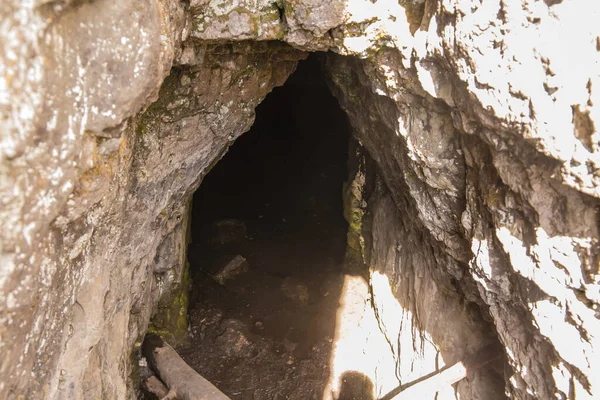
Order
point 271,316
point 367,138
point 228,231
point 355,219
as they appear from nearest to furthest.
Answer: point 367,138, point 271,316, point 355,219, point 228,231

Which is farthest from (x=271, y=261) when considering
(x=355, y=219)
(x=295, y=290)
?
(x=355, y=219)

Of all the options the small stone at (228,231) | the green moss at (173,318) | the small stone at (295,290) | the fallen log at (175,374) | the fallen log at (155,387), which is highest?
the small stone at (228,231)

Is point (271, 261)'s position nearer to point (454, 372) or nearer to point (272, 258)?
point (272, 258)

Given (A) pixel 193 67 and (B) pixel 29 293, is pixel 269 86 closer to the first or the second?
(A) pixel 193 67

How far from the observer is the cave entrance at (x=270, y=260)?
4.73m

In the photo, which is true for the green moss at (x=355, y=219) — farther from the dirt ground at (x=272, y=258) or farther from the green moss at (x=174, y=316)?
the green moss at (x=174, y=316)

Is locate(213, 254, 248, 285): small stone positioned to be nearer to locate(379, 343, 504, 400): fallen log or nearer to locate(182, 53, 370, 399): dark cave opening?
locate(182, 53, 370, 399): dark cave opening

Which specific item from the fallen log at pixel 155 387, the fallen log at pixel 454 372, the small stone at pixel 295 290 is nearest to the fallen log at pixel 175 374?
the fallen log at pixel 155 387

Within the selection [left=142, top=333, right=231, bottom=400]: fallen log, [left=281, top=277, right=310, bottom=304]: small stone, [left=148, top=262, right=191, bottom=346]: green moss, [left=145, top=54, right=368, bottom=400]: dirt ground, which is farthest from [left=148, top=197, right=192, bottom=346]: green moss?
[left=281, top=277, right=310, bottom=304]: small stone

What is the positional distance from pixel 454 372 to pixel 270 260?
3.27m

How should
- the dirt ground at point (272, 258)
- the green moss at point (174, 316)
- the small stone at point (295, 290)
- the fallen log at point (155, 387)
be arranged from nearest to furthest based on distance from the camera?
1. the fallen log at point (155, 387)
2. the green moss at point (174, 316)
3. the dirt ground at point (272, 258)
4. the small stone at point (295, 290)

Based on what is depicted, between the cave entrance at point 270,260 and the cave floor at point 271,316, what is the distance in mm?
11

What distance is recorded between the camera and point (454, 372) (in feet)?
10.7

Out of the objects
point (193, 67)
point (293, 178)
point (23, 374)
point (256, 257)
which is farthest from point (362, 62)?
point (293, 178)
